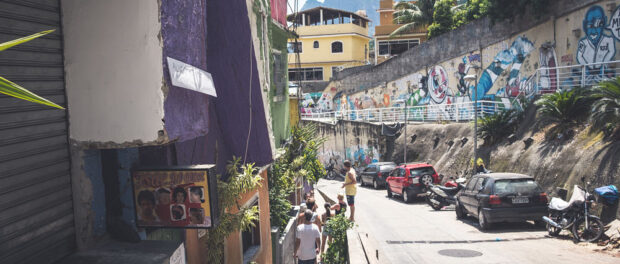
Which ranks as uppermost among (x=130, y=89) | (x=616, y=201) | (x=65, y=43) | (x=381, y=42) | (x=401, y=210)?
(x=381, y=42)

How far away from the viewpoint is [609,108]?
13500 millimetres

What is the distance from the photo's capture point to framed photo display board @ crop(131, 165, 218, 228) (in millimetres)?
4410

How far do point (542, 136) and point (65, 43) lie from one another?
1737cm

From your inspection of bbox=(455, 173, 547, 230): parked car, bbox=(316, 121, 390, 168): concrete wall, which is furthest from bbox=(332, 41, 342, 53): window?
bbox=(455, 173, 547, 230): parked car

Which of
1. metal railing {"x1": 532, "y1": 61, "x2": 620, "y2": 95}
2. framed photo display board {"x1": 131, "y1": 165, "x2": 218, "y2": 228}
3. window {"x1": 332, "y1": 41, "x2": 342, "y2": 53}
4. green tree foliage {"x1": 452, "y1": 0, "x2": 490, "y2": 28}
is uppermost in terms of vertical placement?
window {"x1": 332, "y1": 41, "x2": 342, "y2": 53}

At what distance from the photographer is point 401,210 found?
1939 cm

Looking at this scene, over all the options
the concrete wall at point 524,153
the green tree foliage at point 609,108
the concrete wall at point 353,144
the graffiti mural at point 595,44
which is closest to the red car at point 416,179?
the concrete wall at point 524,153

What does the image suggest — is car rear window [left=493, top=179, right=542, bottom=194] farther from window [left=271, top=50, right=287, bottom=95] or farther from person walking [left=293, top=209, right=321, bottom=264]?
window [left=271, top=50, right=287, bottom=95]

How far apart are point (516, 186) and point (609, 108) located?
327 centimetres

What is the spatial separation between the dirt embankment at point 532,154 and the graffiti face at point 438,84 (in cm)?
456

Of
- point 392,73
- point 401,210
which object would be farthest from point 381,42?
point 401,210

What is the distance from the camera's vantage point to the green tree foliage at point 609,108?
521 inches

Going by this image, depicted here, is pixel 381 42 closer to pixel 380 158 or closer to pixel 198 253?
pixel 380 158

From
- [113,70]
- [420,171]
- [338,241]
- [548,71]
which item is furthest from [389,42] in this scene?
[113,70]
